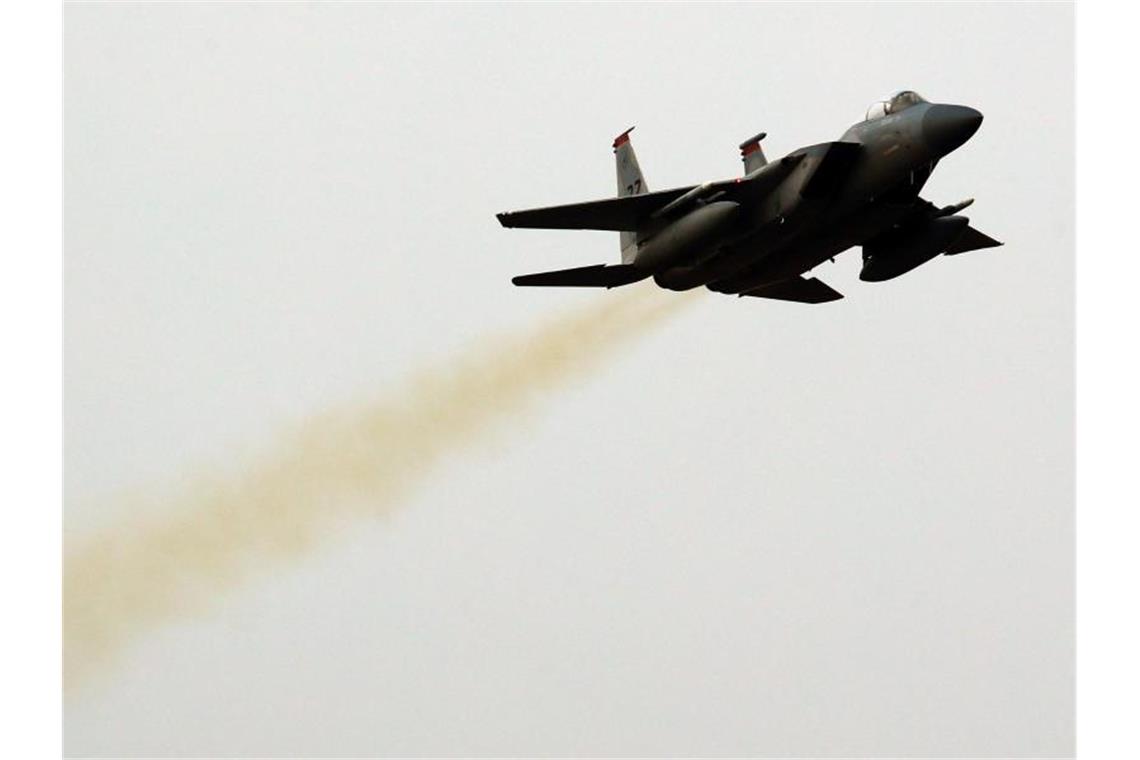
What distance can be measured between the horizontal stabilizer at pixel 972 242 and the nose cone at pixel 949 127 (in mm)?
3669

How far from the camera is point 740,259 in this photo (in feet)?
104

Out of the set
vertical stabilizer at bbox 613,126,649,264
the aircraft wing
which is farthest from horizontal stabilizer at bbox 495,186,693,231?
vertical stabilizer at bbox 613,126,649,264

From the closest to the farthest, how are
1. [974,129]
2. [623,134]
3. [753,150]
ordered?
1. [974,129]
2. [753,150]
3. [623,134]

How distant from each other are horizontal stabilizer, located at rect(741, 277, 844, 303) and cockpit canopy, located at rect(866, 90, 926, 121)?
15.0ft

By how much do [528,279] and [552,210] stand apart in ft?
3.99

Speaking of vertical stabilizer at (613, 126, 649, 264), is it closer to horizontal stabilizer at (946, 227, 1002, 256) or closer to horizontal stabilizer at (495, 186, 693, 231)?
horizontal stabilizer at (495, 186, 693, 231)

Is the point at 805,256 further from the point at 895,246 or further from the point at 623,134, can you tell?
the point at 623,134

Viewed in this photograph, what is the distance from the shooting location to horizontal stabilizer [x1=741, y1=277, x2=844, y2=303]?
34750 millimetres

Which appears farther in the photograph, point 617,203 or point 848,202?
point 617,203

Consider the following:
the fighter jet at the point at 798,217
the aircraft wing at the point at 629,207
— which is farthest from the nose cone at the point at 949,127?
the aircraft wing at the point at 629,207

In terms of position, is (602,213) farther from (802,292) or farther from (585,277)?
(802,292)

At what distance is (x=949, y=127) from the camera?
29.5 m

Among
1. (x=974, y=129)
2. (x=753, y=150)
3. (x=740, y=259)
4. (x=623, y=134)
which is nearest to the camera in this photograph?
(x=974, y=129)

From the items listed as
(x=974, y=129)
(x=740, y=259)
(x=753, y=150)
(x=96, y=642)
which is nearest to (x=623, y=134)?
(x=753, y=150)
